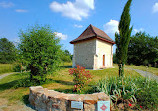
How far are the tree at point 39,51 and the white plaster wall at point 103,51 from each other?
8397 mm

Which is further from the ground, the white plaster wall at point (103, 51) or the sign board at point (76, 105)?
the white plaster wall at point (103, 51)

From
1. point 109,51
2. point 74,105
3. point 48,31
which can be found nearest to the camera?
point 74,105

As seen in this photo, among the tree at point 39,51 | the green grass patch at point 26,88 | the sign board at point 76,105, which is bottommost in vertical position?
the green grass patch at point 26,88

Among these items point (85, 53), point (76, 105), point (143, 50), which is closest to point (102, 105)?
point (76, 105)

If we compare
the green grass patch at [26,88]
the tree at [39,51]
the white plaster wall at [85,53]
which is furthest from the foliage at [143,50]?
the tree at [39,51]

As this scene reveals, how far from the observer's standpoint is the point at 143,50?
26.6 meters

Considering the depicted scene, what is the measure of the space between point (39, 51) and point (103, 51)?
1093 cm

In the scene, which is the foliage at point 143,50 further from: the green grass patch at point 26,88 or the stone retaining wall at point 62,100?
the stone retaining wall at point 62,100

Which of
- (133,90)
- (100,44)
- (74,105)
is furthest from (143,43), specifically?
(74,105)

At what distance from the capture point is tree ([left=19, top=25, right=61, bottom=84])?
4699mm

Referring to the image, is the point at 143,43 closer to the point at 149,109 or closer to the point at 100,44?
the point at 100,44

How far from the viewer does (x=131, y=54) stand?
92.1 ft

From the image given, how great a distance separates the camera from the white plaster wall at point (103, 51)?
12648 mm

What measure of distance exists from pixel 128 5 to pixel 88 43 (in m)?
8.34
